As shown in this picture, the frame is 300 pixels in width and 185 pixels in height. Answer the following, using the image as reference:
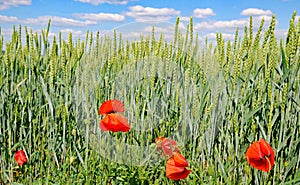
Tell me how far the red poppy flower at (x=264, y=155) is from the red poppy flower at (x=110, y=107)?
48 centimetres

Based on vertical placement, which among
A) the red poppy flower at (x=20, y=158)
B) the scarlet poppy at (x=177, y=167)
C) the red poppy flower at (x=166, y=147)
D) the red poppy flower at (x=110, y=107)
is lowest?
the red poppy flower at (x=20, y=158)

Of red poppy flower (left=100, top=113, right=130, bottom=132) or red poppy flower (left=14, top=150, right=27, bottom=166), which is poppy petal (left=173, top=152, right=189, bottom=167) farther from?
red poppy flower (left=14, top=150, right=27, bottom=166)

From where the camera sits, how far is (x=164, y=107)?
4.98 feet

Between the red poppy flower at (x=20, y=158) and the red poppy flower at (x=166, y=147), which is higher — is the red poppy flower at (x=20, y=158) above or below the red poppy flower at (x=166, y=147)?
below

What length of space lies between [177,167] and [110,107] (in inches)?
13.1

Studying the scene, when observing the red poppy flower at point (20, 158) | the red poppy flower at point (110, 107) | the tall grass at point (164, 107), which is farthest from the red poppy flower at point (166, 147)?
the red poppy flower at point (20, 158)

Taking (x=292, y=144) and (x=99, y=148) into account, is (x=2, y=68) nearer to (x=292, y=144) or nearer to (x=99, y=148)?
(x=99, y=148)

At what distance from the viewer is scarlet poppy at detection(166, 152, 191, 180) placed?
1.18 metres

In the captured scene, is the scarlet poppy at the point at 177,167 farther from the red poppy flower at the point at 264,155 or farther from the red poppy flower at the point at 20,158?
the red poppy flower at the point at 20,158

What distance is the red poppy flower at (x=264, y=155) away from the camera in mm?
1159

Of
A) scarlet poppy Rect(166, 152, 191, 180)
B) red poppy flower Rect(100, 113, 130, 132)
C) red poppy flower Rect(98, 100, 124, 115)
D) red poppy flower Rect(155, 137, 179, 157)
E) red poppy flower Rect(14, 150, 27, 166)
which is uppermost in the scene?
red poppy flower Rect(98, 100, 124, 115)

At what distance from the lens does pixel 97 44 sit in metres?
1.64

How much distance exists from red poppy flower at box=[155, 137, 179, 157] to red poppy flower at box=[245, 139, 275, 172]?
10.1 inches

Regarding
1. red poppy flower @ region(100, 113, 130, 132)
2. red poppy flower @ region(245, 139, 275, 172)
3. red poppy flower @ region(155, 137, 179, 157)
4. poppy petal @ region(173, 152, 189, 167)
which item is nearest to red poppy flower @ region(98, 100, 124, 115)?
red poppy flower @ region(100, 113, 130, 132)
